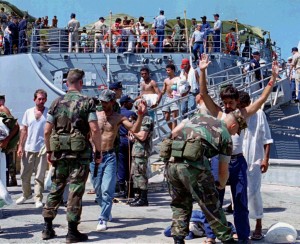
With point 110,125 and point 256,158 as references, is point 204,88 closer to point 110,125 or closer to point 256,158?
point 256,158

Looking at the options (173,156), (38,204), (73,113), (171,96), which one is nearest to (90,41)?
(171,96)

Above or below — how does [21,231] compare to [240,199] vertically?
below

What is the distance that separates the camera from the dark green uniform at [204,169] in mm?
5727

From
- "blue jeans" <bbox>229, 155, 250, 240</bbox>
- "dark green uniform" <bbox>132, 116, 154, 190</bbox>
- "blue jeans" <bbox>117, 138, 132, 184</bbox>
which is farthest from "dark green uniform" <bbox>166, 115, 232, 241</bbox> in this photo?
"blue jeans" <bbox>117, 138, 132, 184</bbox>

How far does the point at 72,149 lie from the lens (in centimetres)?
670

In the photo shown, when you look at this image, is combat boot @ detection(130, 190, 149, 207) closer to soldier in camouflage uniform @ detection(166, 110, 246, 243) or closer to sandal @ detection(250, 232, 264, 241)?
sandal @ detection(250, 232, 264, 241)

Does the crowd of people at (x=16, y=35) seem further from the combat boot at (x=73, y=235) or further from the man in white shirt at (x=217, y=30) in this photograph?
the combat boot at (x=73, y=235)

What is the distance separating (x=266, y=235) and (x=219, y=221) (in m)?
1.29

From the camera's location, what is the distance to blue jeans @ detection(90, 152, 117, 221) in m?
7.43

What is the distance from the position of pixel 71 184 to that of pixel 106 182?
2.85 ft

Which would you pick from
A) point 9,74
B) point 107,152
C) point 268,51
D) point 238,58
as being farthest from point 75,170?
point 268,51

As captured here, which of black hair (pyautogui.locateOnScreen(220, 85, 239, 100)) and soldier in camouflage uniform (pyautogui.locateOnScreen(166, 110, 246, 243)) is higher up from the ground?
black hair (pyautogui.locateOnScreen(220, 85, 239, 100))

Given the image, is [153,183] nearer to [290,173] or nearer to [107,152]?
[290,173]

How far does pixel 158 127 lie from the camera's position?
41.5 feet
